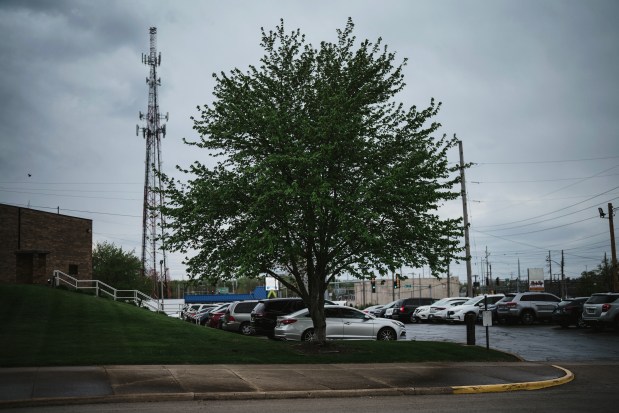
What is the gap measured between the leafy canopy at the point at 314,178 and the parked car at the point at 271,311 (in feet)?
18.3

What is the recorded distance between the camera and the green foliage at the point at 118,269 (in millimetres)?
62625

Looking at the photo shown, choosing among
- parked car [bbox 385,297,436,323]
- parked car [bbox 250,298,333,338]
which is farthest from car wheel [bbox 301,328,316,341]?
parked car [bbox 385,297,436,323]

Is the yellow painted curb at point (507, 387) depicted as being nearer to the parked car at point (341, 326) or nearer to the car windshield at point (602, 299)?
the parked car at point (341, 326)

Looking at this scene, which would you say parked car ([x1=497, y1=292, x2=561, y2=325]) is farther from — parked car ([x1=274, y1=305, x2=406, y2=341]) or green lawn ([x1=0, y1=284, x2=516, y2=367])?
green lawn ([x1=0, y1=284, x2=516, y2=367])

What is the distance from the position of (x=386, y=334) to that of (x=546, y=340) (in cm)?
667

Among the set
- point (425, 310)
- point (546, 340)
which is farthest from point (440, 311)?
point (546, 340)

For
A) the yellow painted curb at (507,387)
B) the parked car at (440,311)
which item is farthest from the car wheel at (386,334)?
the parked car at (440,311)

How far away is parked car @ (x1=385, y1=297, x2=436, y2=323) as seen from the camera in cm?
3900

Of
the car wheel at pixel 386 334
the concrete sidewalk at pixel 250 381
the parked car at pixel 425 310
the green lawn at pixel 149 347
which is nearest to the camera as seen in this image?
the concrete sidewalk at pixel 250 381

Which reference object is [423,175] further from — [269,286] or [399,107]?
[269,286]

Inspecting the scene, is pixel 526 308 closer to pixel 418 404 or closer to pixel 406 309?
pixel 406 309

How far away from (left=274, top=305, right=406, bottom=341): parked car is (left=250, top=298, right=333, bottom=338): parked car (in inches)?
109

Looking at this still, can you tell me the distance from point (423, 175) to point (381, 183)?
6.74 ft

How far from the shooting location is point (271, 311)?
941 inches
